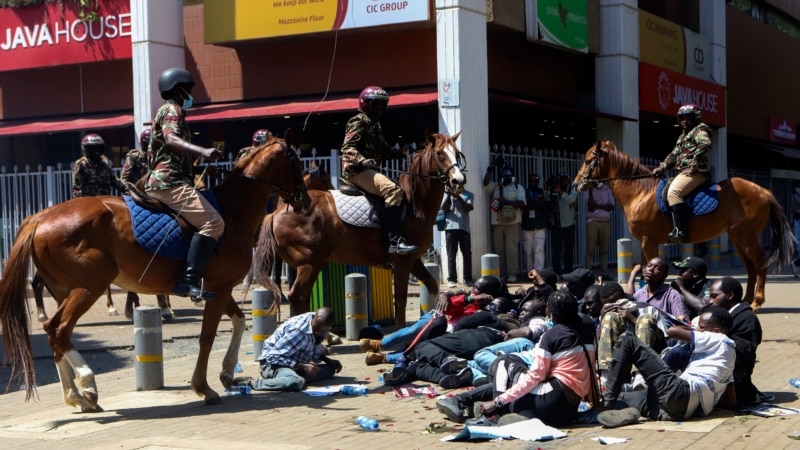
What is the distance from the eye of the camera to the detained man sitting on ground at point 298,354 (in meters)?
10.6

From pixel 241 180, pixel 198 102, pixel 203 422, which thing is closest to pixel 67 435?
A: pixel 203 422

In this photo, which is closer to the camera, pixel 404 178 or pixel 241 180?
pixel 241 180

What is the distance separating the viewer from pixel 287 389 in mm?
10359

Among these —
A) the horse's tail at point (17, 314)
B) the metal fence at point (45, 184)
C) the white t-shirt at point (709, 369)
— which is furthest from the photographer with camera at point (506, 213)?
the horse's tail at point (17, 314)

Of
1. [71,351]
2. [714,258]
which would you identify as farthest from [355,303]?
[714,258]

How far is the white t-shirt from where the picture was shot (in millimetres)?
8445

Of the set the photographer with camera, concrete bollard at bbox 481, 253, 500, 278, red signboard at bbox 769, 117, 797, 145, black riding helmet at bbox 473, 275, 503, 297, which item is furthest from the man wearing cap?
red signboard at bbox 769, 117, 797, 145

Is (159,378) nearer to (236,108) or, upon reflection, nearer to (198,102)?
(236,108)

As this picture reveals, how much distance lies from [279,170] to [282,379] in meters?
2.07

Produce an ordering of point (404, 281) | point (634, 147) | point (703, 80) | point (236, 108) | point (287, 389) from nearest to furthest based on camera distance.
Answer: point (287, 389) < point (404, 281) < point (236, 108) < point (634, 147) < point (703, 80)

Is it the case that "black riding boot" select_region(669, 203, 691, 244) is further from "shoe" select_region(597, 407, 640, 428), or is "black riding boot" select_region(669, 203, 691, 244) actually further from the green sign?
the green sign

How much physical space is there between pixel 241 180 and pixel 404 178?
11.0 feet

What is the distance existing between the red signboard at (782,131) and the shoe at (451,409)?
1290 inches

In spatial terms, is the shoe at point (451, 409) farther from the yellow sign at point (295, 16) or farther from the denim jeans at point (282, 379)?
the yellow sign at point (295, 16)
